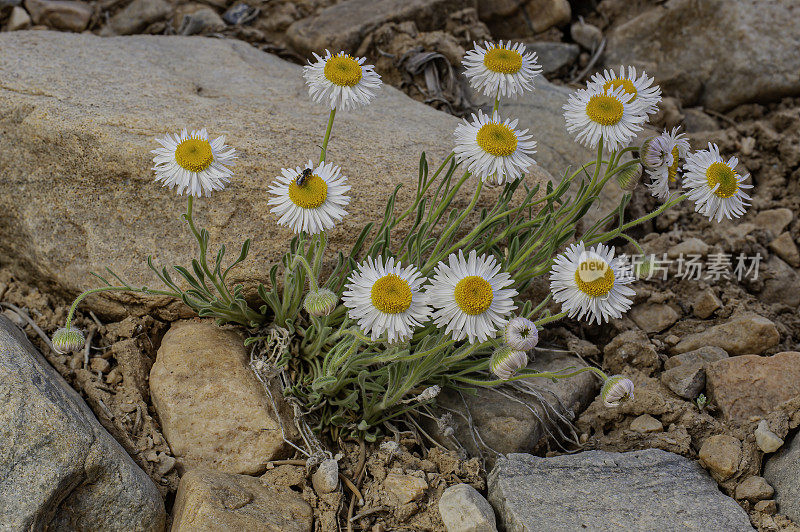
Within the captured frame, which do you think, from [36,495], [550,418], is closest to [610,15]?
[550,418]

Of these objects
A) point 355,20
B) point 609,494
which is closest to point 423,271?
point 609,494

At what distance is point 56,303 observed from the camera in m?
3.89

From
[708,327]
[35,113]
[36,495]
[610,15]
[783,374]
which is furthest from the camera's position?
[610,15]

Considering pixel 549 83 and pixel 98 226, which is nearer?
pixel 98 226

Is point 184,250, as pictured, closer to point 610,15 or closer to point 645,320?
point 645,320

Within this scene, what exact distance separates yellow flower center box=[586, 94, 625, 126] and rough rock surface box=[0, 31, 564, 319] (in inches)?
44.6

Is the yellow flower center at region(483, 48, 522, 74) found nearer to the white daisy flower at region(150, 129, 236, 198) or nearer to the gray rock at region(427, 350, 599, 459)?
the white daisy flower at region(150, 129, 236, 198)

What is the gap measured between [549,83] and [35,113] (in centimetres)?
378

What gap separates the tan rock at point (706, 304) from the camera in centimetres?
425

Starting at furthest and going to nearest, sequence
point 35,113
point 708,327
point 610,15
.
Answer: point 610,15
point 708,327
point 35,113

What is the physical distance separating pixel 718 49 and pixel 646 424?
3806mm

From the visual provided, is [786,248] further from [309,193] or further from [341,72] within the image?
[309,193]

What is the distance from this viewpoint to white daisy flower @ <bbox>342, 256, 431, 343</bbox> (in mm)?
2570

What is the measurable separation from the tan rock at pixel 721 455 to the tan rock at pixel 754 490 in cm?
7
